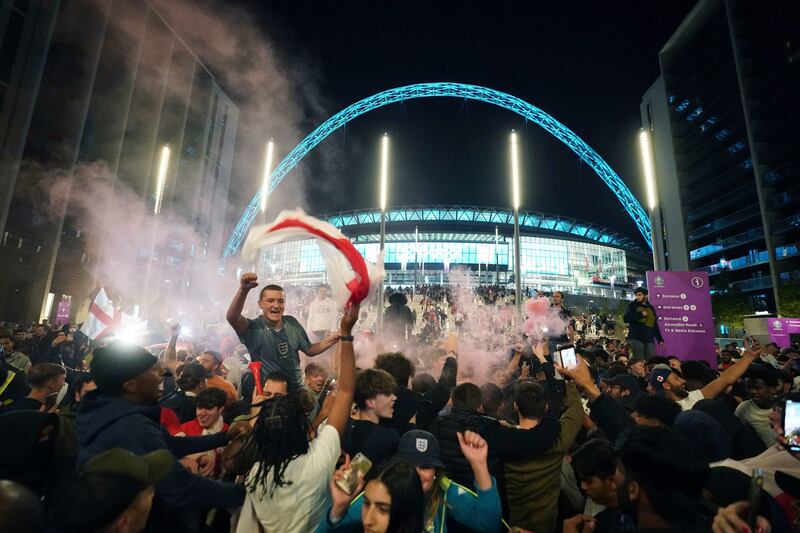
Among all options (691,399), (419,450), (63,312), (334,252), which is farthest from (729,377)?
(63,312)

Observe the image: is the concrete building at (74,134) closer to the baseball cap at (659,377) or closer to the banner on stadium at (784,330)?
the baseball cap at (659,377)

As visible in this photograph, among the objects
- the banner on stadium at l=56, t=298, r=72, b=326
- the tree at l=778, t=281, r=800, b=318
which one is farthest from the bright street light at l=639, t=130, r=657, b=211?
the tree at l=778, t=281, r=800, b=318

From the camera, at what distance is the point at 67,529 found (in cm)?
154

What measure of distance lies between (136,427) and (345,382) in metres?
1.27

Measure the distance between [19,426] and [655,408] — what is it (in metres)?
4.91

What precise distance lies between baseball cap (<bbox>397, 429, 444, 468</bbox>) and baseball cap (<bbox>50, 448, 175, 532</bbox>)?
4.91 ft

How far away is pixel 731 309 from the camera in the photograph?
52.8 meters

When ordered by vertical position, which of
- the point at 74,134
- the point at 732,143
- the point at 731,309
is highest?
the point at 732,143

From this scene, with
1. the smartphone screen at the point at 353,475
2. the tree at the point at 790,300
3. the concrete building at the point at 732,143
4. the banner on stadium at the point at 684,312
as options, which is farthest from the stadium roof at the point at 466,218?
the smartphone screen at the point at 353,475

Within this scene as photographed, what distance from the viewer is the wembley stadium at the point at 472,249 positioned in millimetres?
82312

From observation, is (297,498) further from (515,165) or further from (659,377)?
(515,165)

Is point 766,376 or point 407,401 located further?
point 766,376

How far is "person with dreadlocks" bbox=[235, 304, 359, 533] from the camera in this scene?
2320 millimetres

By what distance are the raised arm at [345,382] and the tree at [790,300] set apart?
58715 mm
